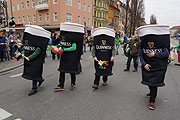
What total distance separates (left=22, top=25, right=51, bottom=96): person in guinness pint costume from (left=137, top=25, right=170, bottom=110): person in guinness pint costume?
2574 mm

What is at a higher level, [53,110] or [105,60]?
[105,60]

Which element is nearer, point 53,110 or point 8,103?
point 53,110

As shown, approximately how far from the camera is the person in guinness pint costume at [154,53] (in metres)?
2.98

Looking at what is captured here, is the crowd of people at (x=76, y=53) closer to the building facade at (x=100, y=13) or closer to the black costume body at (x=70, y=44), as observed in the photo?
the black costume body at (x=70, y=44)

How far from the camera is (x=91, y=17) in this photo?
113 ft

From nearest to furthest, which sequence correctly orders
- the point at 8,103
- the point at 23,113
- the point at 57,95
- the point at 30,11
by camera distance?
the point at 23,113 < the point at 8,103 < the point at 57,95 < the point at 30,11

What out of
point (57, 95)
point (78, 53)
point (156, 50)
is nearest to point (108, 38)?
point (78, 53)

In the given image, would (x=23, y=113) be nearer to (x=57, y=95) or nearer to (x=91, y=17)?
(x=57, y=95)

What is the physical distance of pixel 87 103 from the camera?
3.37 meters

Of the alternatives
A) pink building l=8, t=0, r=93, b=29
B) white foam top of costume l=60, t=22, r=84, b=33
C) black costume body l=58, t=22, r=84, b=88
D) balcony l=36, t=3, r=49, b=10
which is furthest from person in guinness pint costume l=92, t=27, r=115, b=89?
balcony l=36, t=3, r=49, b=10

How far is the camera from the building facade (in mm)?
37281

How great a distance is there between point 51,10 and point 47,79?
2449cm

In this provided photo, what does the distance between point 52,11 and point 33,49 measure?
25.3 metres

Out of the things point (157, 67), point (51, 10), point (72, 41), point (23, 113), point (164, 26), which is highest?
point (51, 10)
